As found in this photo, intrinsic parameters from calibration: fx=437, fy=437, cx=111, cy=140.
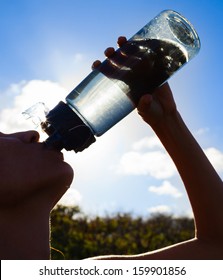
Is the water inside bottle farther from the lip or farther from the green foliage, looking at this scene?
the green foliage

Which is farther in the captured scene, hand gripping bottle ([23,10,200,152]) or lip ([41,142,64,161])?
hand gripping bottle ([23,10,200,152])

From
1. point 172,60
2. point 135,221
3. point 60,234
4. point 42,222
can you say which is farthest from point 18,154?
point 135,221

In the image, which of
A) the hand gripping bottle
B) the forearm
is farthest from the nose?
the forearm

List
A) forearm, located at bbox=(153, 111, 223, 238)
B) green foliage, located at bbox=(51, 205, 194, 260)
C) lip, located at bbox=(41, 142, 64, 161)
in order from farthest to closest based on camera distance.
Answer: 1. green foliage, located at bbox=(51, 205, 194, 260)
2. forearm, located at bbox=(153, 111, 223, 238)
3. lip, located at bbox=(41, 142, 64, 161)

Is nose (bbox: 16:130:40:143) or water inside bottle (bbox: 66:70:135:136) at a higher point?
water inside bottle (bbox: 66:70:135:136)

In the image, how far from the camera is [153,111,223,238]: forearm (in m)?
2.56

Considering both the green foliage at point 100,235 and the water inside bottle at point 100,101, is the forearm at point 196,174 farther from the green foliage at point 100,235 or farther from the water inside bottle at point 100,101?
the green foliage at point 100,235

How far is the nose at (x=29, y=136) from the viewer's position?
2068 millimetres

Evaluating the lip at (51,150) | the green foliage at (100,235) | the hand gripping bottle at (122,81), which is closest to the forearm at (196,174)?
the hand gripping bottle at (122,81)

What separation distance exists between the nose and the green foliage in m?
4.80

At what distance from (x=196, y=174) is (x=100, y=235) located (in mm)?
7099

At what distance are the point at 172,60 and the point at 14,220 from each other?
122 cm

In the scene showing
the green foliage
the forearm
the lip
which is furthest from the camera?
the green foliage

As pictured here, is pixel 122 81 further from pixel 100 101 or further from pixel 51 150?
pixel 51 150
